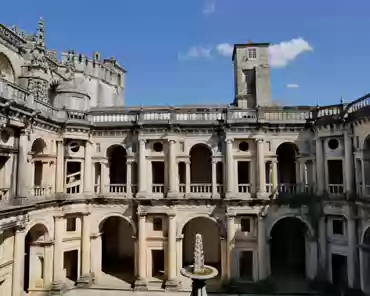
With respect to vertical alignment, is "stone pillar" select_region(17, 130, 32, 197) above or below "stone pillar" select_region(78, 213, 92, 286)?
above

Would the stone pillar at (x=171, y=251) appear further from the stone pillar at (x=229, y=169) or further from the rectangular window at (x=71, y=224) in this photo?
the rectangular window at (x=71, y=224)

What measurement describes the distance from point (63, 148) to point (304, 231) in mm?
19650

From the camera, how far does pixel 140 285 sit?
24.1 meters

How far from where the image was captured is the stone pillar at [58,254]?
22.8 meters

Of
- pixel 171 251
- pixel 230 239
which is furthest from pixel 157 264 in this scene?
pixel 230 239

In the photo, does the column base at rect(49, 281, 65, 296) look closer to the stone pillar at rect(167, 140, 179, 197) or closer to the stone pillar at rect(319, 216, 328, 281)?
the stone pillar at rect(167, 140, 179, 197)

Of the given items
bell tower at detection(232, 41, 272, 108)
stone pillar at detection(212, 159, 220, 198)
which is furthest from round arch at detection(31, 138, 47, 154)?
bell tower at detection(232, 41, 272, 108)

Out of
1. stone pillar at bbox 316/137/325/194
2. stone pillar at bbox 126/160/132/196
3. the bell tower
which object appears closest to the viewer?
stone pillar at bbox 316/137/325/194

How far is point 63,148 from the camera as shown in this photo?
80.3 ft

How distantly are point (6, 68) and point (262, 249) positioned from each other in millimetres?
24075

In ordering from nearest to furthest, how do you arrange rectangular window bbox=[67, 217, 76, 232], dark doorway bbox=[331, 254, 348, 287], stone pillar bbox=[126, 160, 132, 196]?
dark doorway bbox=[331, 254, 348, 287], rectangular window bbox=[67, 217, 76, 232], stone pillar bbox=[126, 160, 132, 196]

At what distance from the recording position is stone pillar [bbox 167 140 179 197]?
24.6 meters

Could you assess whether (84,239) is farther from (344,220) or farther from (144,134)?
(344,220)

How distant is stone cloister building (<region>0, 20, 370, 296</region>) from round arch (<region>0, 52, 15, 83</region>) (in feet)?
0.28
